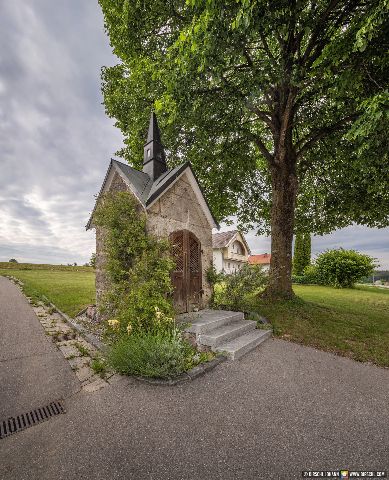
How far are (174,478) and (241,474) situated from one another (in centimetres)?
72

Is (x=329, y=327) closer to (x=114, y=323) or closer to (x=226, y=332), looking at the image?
(x=226, y=332)

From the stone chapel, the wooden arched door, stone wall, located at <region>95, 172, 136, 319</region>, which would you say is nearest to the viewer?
the stone chapel

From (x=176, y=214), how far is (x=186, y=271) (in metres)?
A: 2.00

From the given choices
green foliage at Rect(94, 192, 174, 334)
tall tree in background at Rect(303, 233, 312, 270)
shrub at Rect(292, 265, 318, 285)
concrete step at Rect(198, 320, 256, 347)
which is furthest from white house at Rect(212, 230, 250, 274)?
green foliage at Rect(94, 192, 174, 334)

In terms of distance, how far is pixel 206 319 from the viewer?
7.34 m

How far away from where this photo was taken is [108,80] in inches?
508

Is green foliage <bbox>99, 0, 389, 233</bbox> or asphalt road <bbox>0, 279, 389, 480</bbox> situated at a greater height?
green foliage <bbox>99, 0, 389, 233</bbox>

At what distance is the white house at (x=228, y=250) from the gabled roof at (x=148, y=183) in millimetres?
23365

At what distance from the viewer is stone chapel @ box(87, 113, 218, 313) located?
25.7 feet

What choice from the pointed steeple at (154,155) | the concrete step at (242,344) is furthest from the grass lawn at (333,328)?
the pointed steeple at (154,155)

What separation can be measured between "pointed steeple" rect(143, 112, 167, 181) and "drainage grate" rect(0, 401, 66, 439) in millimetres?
7620

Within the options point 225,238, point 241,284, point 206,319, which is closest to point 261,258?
point 225,238

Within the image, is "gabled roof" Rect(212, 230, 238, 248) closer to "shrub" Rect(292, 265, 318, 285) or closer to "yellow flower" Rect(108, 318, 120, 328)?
"shrub" Rect(292, 265, 318, 285)

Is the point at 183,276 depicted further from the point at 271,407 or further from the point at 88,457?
the point at 88,457
